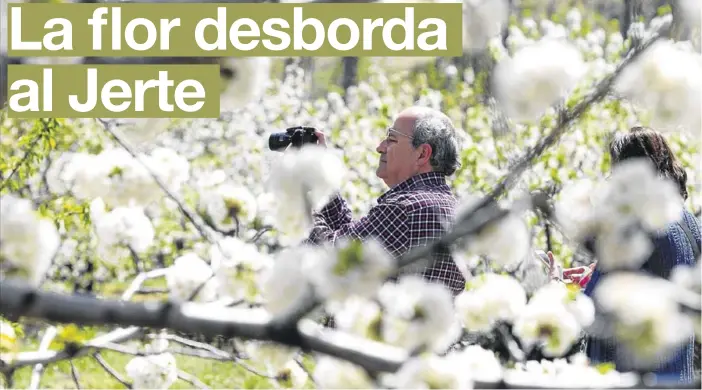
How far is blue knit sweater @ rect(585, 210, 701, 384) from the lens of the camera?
97.1 inches

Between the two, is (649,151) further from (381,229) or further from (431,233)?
(381,229)

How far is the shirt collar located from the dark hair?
1.76 feet

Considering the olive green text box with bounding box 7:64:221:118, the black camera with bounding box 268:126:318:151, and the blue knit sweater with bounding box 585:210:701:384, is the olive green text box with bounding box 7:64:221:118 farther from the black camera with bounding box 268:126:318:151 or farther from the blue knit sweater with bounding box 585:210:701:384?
the blue knit sweater with bounding box 585:210:701:384

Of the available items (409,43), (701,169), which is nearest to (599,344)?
(409,43)

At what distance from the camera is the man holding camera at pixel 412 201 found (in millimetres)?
2545

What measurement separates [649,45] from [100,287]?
21.3 ft

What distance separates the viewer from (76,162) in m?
1.84

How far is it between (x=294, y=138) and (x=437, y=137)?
469 millimetres

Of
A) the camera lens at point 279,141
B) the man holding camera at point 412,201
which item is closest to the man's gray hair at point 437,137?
the man holding camera at point 412,201

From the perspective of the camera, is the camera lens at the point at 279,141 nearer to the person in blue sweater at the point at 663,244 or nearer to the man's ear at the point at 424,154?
the man's ear at the point at 424,154

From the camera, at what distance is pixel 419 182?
8.99 feet

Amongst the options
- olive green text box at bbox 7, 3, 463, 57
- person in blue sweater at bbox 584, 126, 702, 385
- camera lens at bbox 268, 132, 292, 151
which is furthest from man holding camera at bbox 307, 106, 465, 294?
person in blue sweater at bbox 584, 126, 702, 385

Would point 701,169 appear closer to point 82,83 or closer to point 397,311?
point 82,83

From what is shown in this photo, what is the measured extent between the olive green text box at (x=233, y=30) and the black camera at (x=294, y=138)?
0.85 feet
